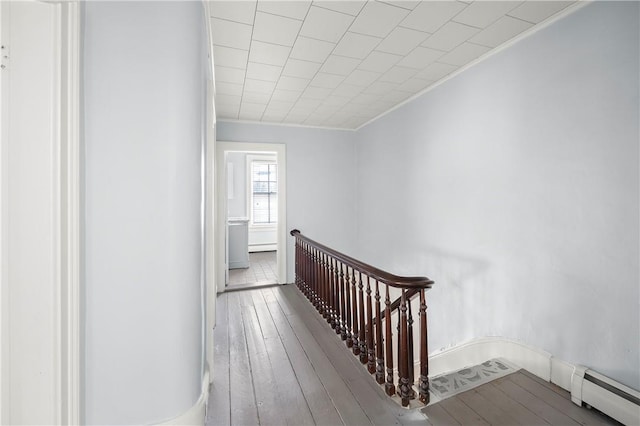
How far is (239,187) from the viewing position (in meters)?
7.48

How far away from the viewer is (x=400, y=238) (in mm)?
3734

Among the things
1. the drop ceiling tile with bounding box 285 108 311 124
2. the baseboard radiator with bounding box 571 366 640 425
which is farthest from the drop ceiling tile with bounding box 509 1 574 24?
the drop ceiling tile with bounding box 285 108 311 124

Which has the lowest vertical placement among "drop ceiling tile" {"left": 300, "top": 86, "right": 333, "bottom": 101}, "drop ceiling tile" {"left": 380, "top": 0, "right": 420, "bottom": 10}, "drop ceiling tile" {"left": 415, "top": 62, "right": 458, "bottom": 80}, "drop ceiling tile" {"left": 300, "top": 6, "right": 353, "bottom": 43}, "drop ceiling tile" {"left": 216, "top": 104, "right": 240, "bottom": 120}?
"drop ceiling tile" {"left": 380, "top": 0, "right": 420, "bottom": 10}

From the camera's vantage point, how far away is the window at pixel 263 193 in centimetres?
764

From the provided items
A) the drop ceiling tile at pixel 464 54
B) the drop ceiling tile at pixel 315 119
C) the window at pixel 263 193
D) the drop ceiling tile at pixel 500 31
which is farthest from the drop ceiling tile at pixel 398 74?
the window at pixel 263 193

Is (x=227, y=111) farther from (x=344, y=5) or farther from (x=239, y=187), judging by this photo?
(x=239, y=187)

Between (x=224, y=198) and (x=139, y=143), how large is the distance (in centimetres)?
323

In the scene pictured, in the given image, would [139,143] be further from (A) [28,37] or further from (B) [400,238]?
(B) [400,238]

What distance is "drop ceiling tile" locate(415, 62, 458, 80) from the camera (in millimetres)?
2625

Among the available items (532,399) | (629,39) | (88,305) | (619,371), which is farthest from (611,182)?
(88,305)

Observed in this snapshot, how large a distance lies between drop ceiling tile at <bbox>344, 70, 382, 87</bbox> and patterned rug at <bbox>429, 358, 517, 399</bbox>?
2661 mm

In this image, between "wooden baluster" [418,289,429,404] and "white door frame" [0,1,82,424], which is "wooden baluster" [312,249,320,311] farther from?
"white door frame" [0,1,82,424]

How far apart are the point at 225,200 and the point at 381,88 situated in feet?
8.86

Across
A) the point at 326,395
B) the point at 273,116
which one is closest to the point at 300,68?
the point at 273,116
